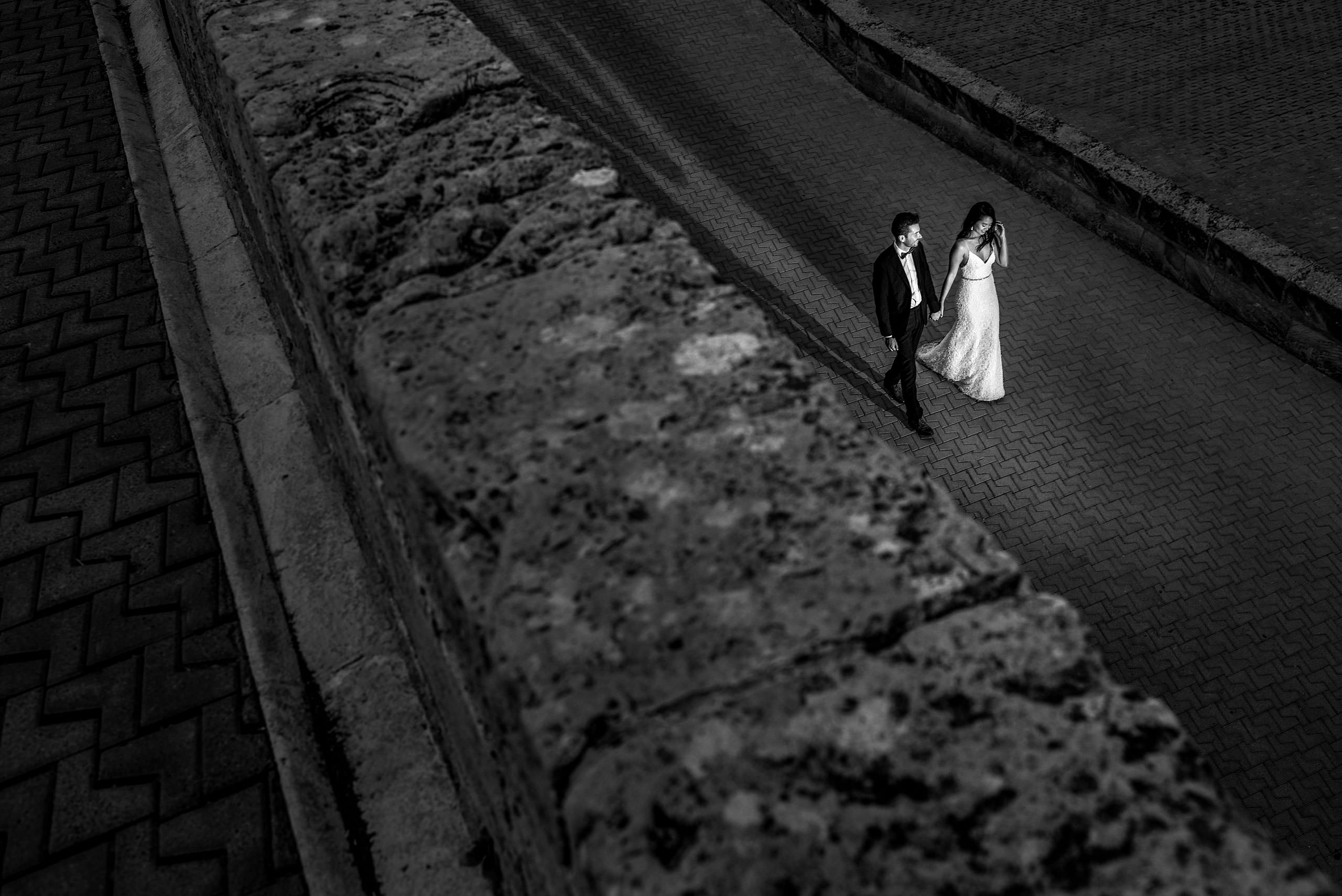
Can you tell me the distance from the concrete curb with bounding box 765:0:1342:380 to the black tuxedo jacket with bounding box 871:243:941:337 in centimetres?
221

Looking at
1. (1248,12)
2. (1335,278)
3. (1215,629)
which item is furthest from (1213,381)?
(1248,12)

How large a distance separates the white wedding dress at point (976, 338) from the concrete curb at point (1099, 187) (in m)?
1.64

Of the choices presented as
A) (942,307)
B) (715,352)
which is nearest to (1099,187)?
(942,307)

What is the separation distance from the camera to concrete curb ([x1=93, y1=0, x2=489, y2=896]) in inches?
110

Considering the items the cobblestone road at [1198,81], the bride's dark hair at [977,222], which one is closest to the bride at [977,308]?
the bride's dark hair at [977,222]

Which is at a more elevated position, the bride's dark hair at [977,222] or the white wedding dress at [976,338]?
the bride's dark hair at [977,222]

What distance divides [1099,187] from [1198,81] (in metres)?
2.29

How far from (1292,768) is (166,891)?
4674 mm

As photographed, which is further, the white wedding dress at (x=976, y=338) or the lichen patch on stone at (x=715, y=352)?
the white wedding dress at (x=976, y=338)

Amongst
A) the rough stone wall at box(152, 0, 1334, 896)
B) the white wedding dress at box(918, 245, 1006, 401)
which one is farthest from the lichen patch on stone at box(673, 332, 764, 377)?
the white wedding dress at box(918, 245, 1006, 401)

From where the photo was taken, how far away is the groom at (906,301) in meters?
6.28

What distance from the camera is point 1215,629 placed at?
539cm

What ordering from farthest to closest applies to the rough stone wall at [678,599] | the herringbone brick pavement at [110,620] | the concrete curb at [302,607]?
the herringbone brick pavement at [110,620]
the concrete curb at [302,607]
the rough stone wall at [678,599]

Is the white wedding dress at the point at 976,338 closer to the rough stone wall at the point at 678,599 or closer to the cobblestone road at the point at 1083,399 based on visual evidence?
the cobblestone road at the point at 1083,399
